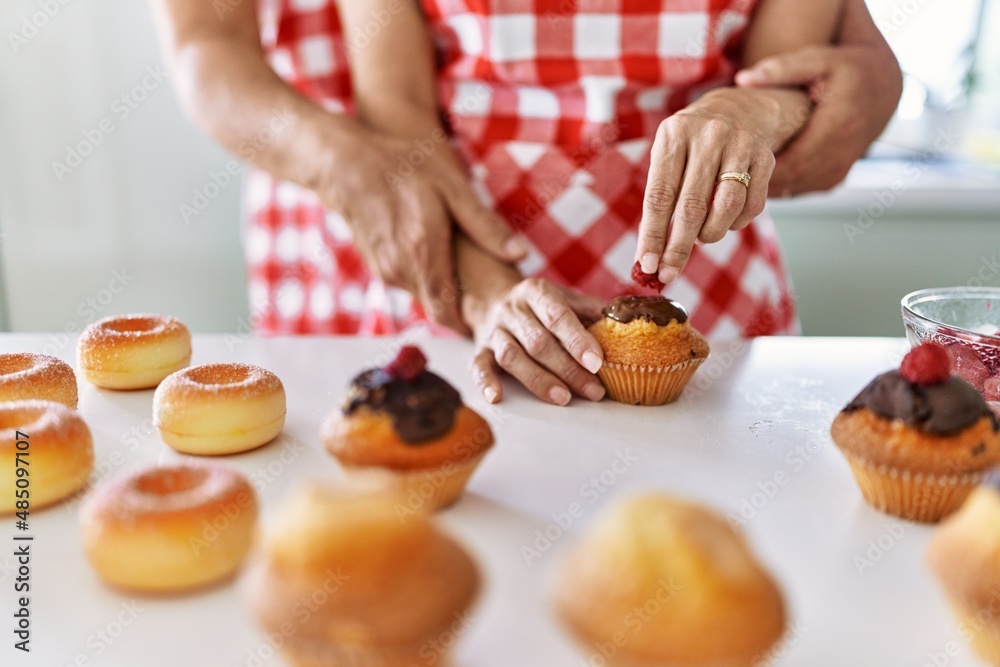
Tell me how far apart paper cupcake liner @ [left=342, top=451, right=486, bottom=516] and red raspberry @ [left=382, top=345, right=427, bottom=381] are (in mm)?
99

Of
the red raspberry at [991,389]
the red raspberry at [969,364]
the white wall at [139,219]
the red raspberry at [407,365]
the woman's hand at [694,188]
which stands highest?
the woman's hand at [694,188]

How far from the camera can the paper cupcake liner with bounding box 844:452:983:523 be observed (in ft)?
2.97

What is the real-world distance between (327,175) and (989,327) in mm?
1063

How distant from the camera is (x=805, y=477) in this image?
41.0 inches

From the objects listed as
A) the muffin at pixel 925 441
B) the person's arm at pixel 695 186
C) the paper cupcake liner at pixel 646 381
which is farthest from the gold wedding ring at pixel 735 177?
the muffin at pixel 925 441

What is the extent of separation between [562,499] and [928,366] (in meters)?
0.41

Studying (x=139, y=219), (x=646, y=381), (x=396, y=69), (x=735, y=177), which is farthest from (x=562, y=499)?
(x=139, y=219)

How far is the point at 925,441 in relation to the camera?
0.92 meters

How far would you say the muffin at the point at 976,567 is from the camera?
0.68 m

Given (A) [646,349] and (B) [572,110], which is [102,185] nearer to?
(B) [572,110]

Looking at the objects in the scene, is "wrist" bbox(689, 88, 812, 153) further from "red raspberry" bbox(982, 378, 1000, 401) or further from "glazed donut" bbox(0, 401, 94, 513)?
"glazed donut" bbox(0, 401, 94, 513)

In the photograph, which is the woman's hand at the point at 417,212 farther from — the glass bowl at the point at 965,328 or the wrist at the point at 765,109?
the glass bowl at the point at 965,328

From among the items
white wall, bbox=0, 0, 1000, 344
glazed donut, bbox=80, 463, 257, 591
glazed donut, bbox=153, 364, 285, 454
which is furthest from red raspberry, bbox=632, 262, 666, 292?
white wall, bbox=0, 0, 1000, 344

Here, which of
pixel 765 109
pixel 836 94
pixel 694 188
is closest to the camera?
pixel 694 188
